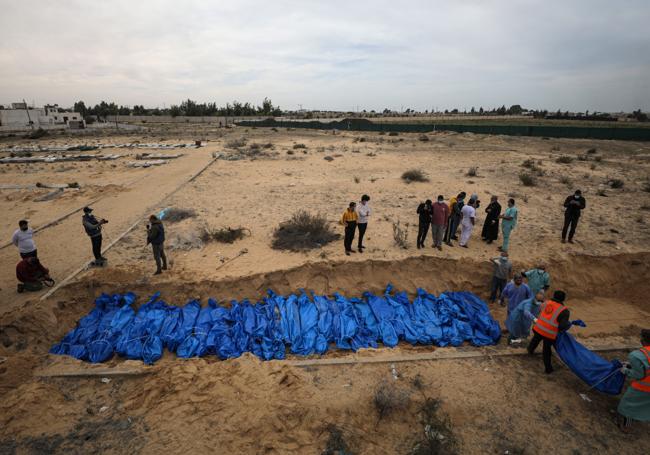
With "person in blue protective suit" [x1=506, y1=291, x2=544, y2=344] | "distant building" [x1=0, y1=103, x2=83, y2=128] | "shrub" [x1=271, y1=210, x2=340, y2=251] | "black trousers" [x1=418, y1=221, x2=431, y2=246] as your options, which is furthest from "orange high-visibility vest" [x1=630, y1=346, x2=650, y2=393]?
"distant building" [x1=0, y1=103, x2=83, y2=128]

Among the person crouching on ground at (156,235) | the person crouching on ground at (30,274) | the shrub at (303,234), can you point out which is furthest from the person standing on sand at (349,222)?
the person crouching on ground at (30,274)

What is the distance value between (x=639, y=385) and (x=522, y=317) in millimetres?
1992

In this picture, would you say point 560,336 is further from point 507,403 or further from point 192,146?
point 192,146

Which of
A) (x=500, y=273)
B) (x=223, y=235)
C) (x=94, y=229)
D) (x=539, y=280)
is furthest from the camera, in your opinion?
(x=223, y=235)

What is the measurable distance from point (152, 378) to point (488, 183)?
16443 millimetres

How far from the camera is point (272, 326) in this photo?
7238 millimetres

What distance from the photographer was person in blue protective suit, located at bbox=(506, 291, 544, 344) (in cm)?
611

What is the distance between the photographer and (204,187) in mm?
16141

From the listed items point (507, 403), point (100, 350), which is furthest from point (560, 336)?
point (100, 350)

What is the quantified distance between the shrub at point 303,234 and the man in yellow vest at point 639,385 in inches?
272

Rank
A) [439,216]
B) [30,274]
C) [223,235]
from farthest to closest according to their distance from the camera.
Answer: [223,235] → [439,216] → [30,274]

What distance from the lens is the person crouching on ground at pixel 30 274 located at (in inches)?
297

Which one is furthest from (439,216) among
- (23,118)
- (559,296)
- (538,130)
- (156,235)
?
(23,118)

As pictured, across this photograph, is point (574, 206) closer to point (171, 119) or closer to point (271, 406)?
point (271, 406)
